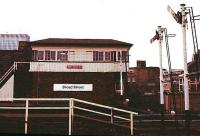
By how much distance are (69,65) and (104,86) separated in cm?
387

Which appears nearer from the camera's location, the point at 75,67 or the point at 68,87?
the point at 68,87

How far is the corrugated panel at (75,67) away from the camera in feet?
108

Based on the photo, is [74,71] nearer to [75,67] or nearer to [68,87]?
[75,67]

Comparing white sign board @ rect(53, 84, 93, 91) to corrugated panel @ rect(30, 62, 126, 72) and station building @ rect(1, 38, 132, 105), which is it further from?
corrugated panel @ rect(30, 62, 126, 72)

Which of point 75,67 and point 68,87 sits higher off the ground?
point 75,67

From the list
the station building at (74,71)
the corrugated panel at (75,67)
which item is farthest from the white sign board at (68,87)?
the corrugated panel at (75,67)

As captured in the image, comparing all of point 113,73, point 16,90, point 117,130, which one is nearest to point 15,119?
point 117,130

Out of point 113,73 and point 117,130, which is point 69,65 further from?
point 117,130

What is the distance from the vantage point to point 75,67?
109 feet

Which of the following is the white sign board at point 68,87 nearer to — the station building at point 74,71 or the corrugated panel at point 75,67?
the station building at point 74,71

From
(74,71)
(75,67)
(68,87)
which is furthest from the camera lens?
(75,67)

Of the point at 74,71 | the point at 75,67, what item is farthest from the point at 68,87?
the point at 75,67

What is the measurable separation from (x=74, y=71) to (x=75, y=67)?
0.49m

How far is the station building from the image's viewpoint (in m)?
32.1
